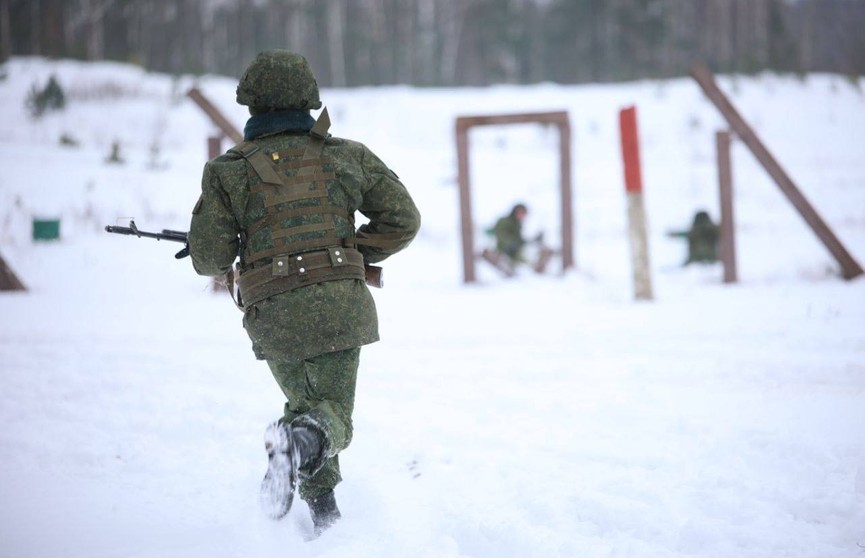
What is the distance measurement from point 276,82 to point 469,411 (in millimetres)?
2133

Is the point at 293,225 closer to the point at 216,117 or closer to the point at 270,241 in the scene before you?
the point at 270,241

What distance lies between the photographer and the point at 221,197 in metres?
2.48

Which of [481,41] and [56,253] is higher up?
[481,41]

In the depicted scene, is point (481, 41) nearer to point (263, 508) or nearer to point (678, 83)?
point (678, 83)

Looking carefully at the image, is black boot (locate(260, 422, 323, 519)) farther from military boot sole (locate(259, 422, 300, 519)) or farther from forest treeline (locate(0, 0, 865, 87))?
forest treeline (locate(0, 0, 865, 87))

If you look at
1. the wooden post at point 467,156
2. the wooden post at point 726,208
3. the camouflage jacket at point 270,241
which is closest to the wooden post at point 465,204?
the wooden post at point 467,156

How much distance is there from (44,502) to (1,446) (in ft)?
2.74

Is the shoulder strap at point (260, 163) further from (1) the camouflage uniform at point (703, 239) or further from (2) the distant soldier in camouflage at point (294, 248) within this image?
(1) the camouflage uniform at point (703, 239)

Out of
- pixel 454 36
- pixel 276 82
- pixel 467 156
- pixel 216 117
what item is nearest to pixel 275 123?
pixel 276 82

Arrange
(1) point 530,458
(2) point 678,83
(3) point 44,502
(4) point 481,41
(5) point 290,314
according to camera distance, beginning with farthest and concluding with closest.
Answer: (4) point 481,41 → (2) point 678,83 → (1) point 530,458 → (3) point 44,502 → (5) point 290,314

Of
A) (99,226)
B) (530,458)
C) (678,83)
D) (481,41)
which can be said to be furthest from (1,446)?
(481,41)

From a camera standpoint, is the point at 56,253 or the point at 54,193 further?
the point at 54,193

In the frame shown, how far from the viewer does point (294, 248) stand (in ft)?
Result: 8.16

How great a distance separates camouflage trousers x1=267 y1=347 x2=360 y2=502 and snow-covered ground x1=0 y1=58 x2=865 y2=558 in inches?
7.5
